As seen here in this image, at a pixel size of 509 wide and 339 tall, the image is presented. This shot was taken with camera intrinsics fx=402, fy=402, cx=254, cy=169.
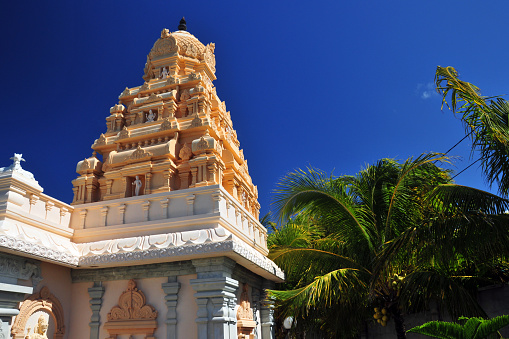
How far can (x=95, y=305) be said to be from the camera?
936cm

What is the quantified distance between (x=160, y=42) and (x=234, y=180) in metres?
6.28

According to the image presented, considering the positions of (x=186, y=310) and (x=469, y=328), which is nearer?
(x=469, y=328)

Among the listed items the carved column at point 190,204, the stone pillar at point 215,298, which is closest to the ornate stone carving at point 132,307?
the stone pillar at point 215,298

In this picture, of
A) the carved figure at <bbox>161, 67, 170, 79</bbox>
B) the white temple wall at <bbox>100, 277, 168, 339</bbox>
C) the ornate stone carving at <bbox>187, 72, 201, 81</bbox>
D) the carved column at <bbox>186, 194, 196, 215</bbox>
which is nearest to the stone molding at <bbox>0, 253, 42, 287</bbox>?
the white temple wall at <bbox>100, 277, 168, 339</bbox>

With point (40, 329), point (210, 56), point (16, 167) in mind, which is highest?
point (210, 56)

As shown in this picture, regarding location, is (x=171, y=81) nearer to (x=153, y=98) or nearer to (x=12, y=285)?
(x=153, y=98)

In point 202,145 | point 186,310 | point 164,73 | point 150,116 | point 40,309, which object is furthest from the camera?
point 164,73

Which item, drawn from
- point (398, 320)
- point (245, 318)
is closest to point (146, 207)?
point (245, 318)

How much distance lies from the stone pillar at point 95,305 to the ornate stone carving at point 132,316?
251 millimetres

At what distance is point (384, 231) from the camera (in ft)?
31.6

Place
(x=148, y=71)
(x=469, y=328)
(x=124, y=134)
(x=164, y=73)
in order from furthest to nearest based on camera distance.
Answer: (x=148, y=71)
(x=164, y=73)
(x=124, y=134)
(x=469, y=328)

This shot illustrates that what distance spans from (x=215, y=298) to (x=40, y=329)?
372 cm

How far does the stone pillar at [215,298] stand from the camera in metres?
8.31

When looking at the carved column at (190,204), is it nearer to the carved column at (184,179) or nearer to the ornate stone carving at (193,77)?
the carved column at (184,179)
